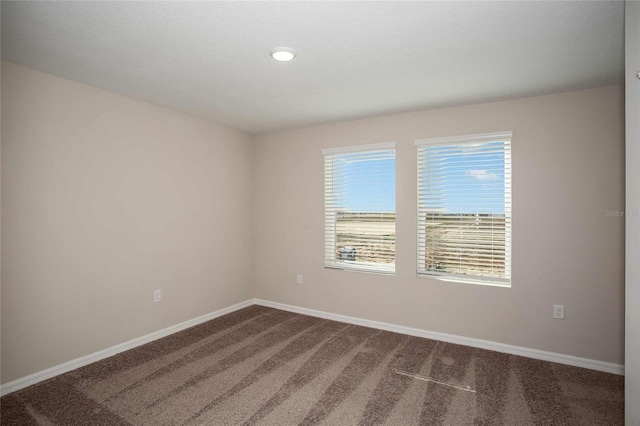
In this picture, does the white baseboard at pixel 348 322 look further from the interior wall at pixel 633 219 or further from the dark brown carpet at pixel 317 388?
the interior wall at pixel 633 219

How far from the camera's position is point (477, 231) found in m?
3.47

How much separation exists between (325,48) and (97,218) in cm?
249

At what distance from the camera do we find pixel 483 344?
337 centimetres

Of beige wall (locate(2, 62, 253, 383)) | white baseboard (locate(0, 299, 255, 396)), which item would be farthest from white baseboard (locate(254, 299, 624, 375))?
beige wall (locate(2, 62, 253, 383))

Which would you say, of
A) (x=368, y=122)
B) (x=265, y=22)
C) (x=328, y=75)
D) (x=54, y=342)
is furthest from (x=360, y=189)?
(x=54, y=342)

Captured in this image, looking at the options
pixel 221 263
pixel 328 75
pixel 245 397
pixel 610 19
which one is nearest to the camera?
pixel 610 19

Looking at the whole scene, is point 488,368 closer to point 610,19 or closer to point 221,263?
point 610,19

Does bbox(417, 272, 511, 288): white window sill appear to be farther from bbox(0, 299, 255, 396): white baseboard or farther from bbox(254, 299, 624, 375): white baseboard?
bbox(0, 299, 255, 396): white baseboard

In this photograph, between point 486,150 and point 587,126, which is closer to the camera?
point 587,126

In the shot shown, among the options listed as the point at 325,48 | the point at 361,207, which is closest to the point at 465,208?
the point at 361,207

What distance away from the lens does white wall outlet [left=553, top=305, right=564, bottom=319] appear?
3075mm

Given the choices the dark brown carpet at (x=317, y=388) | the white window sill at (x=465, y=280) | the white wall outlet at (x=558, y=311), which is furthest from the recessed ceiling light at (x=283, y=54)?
the white wall outlet at (x=558, y=311)

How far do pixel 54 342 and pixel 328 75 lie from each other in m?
3.13

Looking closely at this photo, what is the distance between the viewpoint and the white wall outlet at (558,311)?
3.08 meters
